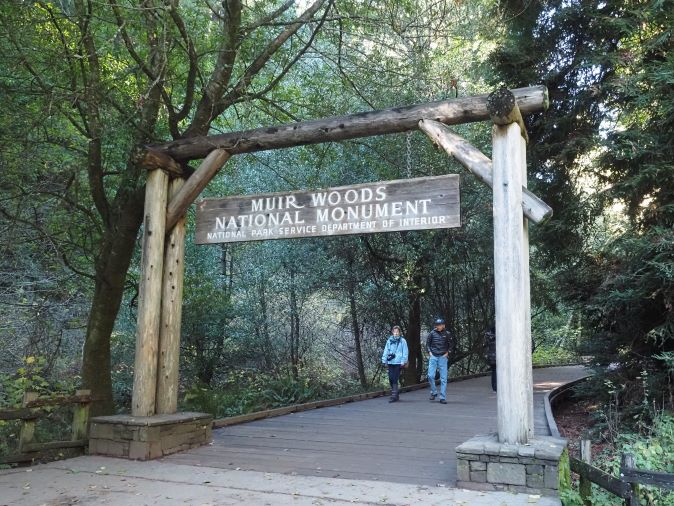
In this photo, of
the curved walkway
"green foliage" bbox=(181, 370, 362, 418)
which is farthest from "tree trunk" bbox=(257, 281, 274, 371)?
the curved walkway

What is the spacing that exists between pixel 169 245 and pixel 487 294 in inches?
505

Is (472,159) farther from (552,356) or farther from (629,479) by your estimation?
(552,356)

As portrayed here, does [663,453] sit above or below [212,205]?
below

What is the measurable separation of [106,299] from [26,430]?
1955 mm

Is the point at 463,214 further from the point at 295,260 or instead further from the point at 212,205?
the point at 212,205

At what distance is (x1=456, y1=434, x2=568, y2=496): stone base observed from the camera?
15.0ft

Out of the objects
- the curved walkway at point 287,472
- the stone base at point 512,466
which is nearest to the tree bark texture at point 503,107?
the stone base at point 512,466

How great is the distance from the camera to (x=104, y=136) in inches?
281

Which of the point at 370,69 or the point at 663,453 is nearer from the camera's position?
the point at 663,453

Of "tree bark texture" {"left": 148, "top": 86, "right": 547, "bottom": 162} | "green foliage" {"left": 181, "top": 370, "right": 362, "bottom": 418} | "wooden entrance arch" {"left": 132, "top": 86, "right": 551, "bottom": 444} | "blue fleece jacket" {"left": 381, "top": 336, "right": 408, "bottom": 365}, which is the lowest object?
"green foliage" {"left": 181, "top": 370, "right": 362, "bottom": 418}

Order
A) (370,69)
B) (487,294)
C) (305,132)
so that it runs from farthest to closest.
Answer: (487,294) < (370,69) < (305,132)

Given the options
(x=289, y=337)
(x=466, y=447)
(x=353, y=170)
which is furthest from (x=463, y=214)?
(x=466, y=447)

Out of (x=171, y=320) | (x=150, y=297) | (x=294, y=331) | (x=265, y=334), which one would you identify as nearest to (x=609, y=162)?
(x=171, y=320)

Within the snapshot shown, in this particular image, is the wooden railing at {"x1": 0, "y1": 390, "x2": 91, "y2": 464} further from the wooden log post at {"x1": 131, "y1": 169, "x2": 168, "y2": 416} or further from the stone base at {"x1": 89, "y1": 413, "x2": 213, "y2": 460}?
the wooden log post at {"x1": 131, "y1": 169, "x2": 168, "y2": 416}
